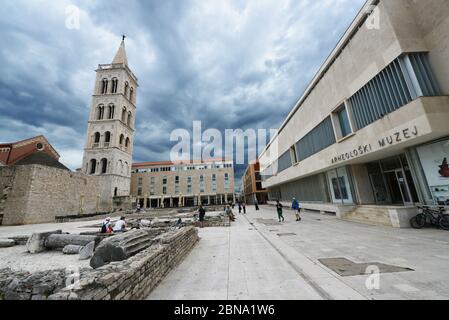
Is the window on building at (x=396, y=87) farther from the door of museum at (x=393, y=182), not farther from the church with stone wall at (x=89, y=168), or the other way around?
the church with stone wall at (x=89, y=168)

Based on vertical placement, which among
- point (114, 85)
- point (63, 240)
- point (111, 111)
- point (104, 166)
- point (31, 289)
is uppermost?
point (114, 85)

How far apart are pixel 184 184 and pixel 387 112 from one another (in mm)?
56654

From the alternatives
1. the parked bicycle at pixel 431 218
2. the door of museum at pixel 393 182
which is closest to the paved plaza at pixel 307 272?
the parked bicycle at pixel 431 218

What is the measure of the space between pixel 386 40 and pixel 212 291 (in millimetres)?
14118

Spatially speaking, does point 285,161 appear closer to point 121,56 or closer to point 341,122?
point 341,122

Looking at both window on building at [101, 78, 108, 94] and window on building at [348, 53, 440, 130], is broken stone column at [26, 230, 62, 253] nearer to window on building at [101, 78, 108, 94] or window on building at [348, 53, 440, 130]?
window on building at [348, 53, 440, 130]

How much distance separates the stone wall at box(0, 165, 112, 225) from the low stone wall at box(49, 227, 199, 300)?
79.0 ft

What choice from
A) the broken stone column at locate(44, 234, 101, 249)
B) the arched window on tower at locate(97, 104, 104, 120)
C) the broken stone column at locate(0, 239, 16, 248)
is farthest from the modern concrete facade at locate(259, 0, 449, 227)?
the arched window on tower at locate(97, 104, 104, 120)

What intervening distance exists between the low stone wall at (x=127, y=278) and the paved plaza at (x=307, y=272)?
0.89 feet

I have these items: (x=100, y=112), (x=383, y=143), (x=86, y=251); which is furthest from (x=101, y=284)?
(x=100, y=112)

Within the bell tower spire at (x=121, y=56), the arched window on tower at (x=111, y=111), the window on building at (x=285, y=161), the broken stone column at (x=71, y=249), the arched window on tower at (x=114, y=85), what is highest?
the bell tower spire at (x=121, y=56)

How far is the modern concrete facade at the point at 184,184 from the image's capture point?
196ft

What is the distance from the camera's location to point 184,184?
6072 centimetres
